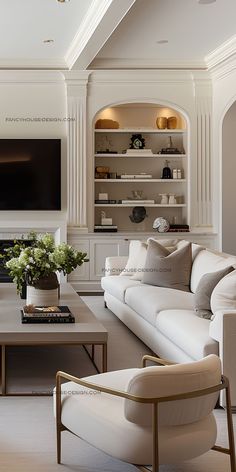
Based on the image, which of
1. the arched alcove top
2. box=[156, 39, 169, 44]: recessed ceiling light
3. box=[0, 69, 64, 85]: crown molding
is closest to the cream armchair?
box=[156, 39, 169, 44]: recessed ceiling light

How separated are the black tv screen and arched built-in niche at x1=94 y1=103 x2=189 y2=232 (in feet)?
1.96

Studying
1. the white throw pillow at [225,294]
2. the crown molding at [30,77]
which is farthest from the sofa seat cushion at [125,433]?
the crown molding at [30,77]

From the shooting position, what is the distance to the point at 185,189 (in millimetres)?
8820

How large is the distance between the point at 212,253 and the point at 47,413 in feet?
8.19

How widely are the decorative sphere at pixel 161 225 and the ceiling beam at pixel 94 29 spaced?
7.16ft

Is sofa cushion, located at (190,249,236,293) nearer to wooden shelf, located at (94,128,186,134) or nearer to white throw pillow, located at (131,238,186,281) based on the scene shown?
white throw pillow, located at (131,238,186,281)

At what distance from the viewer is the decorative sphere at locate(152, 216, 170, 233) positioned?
333 inches

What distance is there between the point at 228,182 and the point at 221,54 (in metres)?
1.63

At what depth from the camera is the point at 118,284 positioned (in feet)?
20.7

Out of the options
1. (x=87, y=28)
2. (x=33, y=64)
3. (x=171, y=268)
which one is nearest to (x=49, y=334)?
(x=171, y=268)

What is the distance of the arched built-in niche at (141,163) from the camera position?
29.0 feet

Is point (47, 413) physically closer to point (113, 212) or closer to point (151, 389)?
point (151, 389)

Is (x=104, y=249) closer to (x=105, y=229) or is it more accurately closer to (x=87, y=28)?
(x=105, y=229)

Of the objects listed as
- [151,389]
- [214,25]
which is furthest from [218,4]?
[151,389]
